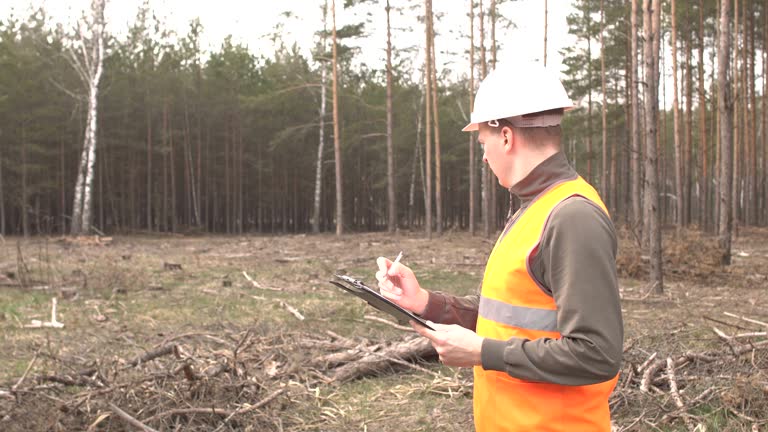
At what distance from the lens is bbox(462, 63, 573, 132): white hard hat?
2.00 meters

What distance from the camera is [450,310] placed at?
255 centimetres

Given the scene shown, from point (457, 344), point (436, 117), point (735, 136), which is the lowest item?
point (457, 344)

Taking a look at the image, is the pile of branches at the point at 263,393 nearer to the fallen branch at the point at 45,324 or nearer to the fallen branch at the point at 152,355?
the fallen branch at the point at 152,355

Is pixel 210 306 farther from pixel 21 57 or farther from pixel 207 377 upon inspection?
pixel 21 57

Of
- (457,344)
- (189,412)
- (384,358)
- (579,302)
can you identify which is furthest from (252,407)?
(579,302)

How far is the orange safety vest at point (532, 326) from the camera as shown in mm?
1952

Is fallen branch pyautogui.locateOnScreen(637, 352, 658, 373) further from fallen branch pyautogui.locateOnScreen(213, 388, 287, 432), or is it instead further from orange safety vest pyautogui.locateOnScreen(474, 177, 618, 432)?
orange safety vest pyautogui.locateOnScreen(474, 177, 618, 432)

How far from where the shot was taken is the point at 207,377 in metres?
5.17

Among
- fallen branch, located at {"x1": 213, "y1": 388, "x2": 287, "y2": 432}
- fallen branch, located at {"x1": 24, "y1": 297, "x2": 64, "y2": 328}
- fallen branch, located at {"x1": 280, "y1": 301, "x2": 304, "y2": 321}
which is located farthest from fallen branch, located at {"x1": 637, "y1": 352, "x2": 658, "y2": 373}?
fallen branch, located at {"x1": 24, "y1": 297, "x2": 64, "y2": 328}

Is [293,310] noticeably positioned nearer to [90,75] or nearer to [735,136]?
[90,75]

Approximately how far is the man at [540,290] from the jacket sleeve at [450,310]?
328mm

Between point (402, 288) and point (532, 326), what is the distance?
0.65 meters

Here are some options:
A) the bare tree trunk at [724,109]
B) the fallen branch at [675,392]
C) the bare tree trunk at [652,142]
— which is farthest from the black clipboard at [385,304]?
the bare tree trunk at [724,109]

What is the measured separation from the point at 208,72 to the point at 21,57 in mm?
11601
